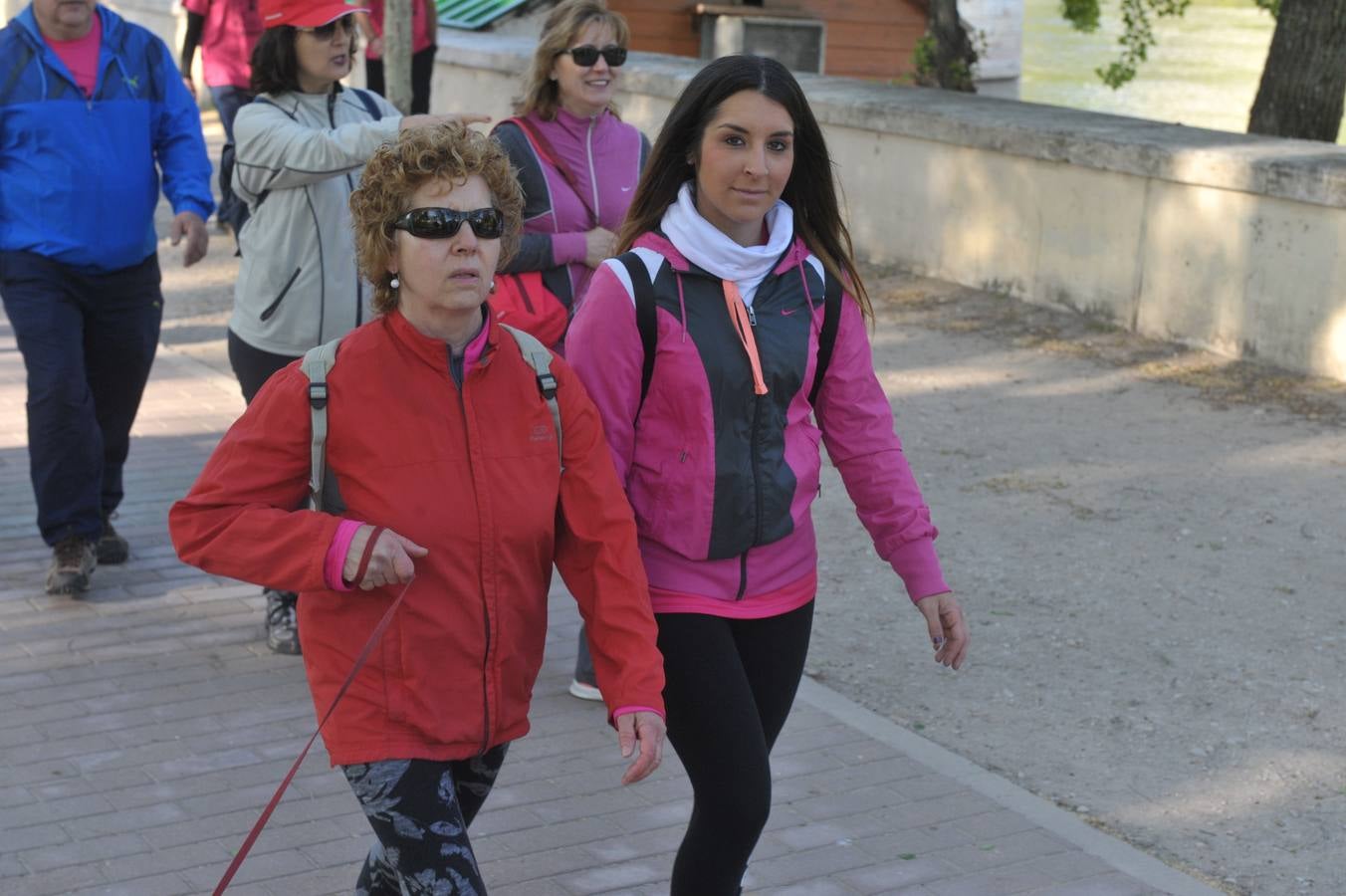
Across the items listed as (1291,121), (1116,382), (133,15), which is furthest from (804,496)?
(133,15)

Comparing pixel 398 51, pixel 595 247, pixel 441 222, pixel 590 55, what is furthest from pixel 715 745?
pixel 398 51

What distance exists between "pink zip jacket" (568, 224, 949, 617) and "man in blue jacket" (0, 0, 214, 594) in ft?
10.9

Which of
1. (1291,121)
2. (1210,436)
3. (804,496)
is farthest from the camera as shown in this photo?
(1291,121)

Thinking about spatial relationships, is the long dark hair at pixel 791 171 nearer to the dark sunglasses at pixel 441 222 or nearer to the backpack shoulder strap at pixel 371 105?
the dark sunglasses at pixel 441 222

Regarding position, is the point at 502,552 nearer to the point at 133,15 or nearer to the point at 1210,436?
the point at 1210,436

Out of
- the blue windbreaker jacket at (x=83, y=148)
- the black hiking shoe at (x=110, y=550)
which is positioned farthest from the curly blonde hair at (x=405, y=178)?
the black hiking shoe at (x=110, y=550)

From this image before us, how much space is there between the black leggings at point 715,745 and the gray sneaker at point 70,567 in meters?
3.56

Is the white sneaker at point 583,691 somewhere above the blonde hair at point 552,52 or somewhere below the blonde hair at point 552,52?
below

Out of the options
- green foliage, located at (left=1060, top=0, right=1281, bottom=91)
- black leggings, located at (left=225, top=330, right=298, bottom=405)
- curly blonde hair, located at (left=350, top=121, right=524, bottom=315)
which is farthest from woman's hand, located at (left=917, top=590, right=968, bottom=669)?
green foliage, located at (left=1060, top=0, right=1281, bottom=91)

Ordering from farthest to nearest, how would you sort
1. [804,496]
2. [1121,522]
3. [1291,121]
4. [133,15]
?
1. [133,15]
2. [1291,121]
3. [1121,522]
4. [804,496]

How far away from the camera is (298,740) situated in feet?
17.0

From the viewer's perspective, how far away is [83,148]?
615 centimetres

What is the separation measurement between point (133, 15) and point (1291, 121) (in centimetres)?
1713

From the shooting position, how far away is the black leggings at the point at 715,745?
3301 millimetres
